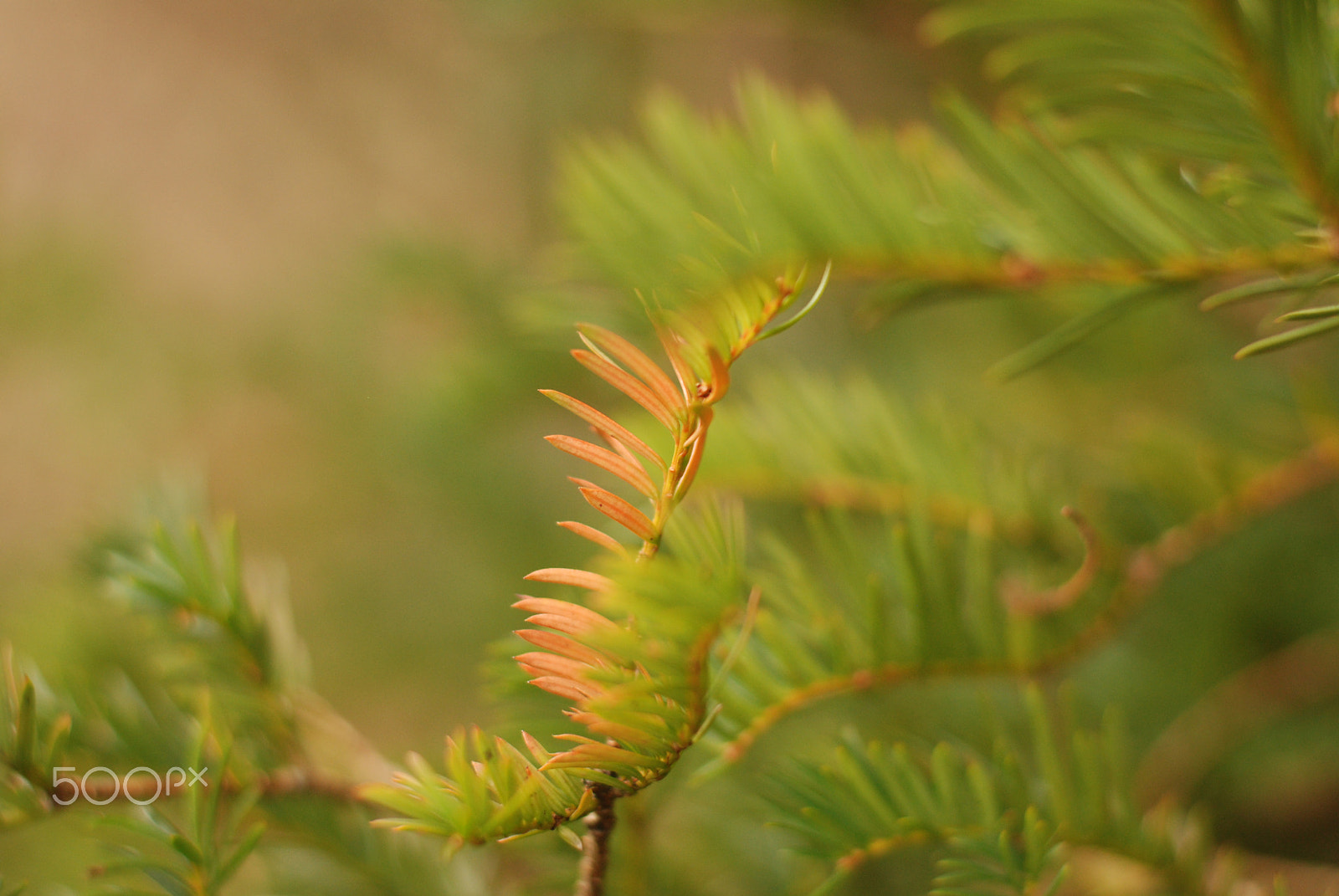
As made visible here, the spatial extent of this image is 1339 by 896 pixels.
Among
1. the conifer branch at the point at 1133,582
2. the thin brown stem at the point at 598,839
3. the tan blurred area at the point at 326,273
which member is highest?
the tan blurred area at the point at 326,273

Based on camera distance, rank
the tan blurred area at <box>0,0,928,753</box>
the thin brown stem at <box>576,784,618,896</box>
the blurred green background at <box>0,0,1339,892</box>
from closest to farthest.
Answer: the thin brown stem at <box>576,784,618,896</box> < the blurred green background at <box>0,0,1339,892</box> < the tan blurred area at <box>0,0,928,753</box>

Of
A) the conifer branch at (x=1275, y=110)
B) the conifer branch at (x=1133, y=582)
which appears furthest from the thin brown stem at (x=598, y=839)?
the conifer branch at (x=1275, y=110)

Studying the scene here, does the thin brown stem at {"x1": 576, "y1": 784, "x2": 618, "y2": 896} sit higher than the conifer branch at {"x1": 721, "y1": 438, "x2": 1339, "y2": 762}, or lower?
lower

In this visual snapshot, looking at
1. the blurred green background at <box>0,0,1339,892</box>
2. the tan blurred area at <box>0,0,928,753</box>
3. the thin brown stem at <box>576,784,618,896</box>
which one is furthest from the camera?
the tan blurred area at <box>0,0,928,753</box>

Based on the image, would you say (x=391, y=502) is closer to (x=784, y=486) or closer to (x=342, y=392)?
(x=342, y=392)

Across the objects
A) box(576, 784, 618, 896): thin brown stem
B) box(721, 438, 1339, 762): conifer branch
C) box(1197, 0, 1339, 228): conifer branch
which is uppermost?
box(1197, 0, 1339, 228): conifer branch

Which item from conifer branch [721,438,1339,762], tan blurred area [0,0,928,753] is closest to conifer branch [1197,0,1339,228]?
conifer branch [721,438,1339,762]

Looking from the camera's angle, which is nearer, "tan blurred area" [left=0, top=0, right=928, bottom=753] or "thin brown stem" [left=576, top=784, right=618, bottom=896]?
"thin brown stem" [left=576, top=784, right=618, bottom=896]

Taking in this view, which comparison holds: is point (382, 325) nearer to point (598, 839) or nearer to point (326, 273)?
point (326, 273)

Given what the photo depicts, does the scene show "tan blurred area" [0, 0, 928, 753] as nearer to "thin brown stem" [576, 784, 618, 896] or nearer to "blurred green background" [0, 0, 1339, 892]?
"blurred green background" [0, 0, 1339, 892]

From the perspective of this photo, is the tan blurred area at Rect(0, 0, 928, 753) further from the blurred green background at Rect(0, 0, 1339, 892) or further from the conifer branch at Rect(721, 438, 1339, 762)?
the conifer branch at Rect(721, 438, 1339, 762)

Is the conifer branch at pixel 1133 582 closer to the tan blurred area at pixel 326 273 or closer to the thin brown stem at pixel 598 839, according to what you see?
the thin brown stem at pixel 598 839
